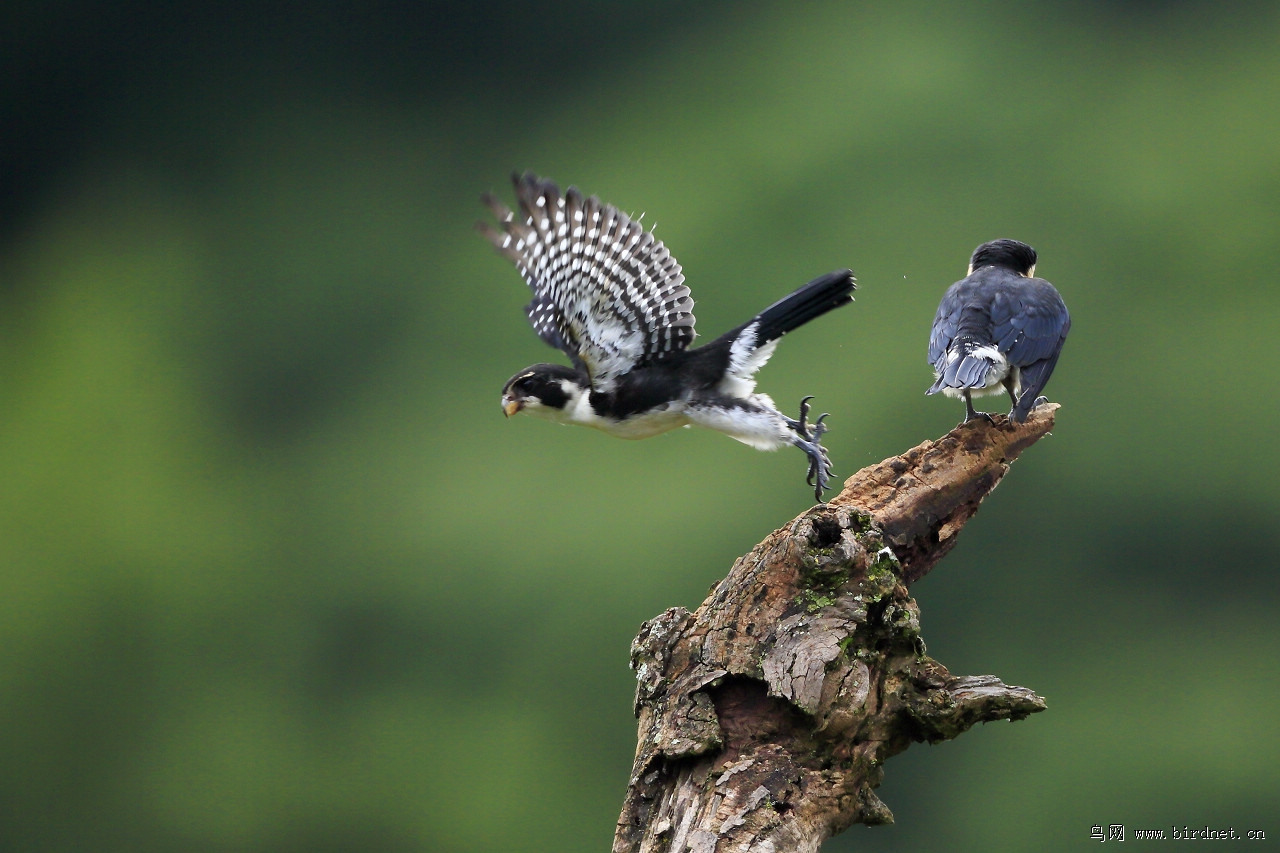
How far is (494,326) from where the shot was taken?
28.4ft

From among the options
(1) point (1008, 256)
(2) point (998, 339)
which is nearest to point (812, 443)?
(2) point (998, 339)

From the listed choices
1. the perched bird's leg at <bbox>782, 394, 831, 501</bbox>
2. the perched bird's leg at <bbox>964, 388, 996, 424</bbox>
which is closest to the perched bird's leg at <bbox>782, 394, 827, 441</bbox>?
the perched bird's leg at <bbox>782, 394, 831, 501</bbox>

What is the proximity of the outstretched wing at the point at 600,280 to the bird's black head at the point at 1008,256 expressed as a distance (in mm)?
1289

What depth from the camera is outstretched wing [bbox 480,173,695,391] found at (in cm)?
454

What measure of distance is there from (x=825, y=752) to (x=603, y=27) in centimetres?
685

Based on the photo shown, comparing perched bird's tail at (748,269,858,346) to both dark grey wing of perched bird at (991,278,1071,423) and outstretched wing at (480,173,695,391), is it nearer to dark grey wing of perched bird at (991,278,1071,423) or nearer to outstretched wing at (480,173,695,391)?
outstretched wing at (480,173,695,391)

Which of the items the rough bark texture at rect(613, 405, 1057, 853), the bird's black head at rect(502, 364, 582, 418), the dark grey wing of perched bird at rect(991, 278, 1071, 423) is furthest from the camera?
the bird's black head at rect(502, 364, 582, 418)

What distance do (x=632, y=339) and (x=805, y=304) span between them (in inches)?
25.5

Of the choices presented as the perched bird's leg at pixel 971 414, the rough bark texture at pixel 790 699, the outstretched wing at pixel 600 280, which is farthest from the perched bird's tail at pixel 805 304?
the rough bark texture at pixel 790 699

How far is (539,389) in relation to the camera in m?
4.66

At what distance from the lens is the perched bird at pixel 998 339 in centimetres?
425

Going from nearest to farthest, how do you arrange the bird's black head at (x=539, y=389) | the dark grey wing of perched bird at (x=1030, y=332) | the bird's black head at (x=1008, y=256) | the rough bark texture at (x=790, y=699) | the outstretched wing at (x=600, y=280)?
1. the rough bark texture at (x=790, y=699)
2. the dark grey wing of perched bird at (x=1030, y=332)
3. the outstretched wing at (x=600, y=280)
4. the bird's black head at (x=539, y=389)
5. the bird's black head at (x=1008, y=256)

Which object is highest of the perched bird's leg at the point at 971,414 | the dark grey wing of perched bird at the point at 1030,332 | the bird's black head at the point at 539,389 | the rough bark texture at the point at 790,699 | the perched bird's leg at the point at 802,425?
the dark grey wing of perched bird at the point at 1030,332

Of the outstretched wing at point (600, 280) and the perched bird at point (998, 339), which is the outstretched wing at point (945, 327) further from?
the outstretched wing at point (600, 280)
